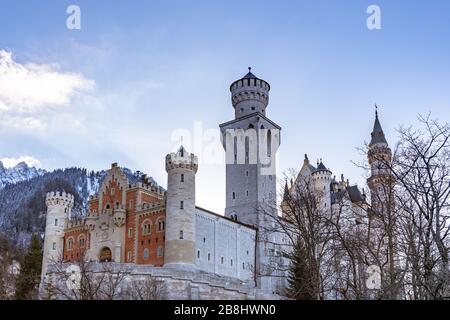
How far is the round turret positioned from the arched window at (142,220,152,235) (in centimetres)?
2253

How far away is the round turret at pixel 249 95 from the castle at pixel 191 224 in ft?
0.44

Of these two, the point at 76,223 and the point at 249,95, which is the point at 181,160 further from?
the point at 249,95

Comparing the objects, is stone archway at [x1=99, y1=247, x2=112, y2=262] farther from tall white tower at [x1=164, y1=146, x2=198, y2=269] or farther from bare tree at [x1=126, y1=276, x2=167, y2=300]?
bare tree at [x1=126, y1=276, x2=167, y2=300]

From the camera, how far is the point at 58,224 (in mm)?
67312

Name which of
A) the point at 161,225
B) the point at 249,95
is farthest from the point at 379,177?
the point at 249,95

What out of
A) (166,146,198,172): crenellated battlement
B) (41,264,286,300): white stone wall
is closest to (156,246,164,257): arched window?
(166,146,198,172): crenellated battlement

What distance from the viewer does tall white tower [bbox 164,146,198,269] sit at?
179 feet

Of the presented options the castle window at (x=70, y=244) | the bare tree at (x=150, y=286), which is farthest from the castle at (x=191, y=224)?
the bare tree at (x=150, y=286)

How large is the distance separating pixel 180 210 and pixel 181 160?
5.32 metres

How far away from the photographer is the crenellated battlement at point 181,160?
58066 mm

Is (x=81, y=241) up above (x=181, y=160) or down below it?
below

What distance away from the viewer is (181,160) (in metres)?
58.0
